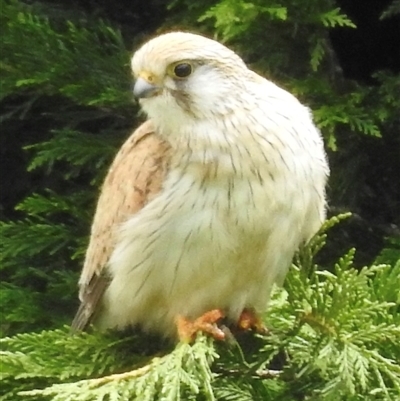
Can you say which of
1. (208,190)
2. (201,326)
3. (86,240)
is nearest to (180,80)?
(208,190)

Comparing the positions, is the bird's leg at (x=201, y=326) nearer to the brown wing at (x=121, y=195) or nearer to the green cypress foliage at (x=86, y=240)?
the green cypress foliage at (x=86, y=240)

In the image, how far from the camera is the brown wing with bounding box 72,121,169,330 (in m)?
1.49

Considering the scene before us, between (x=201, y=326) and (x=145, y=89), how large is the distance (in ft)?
1.31

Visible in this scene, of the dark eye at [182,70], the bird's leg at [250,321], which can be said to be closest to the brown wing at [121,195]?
the dark eye at [182,70]

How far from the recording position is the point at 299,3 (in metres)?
1.89

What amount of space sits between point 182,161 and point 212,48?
0.68 feet

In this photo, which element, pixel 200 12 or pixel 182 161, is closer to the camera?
pixel 182 161

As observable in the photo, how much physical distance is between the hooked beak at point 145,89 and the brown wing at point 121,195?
81 mm

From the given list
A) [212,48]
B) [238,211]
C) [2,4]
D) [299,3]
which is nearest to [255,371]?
[238,211]

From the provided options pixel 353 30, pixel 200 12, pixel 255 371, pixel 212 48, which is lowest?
pixel 255 371

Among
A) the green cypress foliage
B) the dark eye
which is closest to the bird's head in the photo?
the dark eye

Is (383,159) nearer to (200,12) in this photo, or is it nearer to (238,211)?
(200,12)

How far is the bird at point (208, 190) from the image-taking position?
142 centimetres

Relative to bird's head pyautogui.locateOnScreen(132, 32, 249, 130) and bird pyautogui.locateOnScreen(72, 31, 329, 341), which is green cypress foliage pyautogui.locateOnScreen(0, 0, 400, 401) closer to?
bird pyautogui.locateOnScreen(72, 31, 329, 341)
